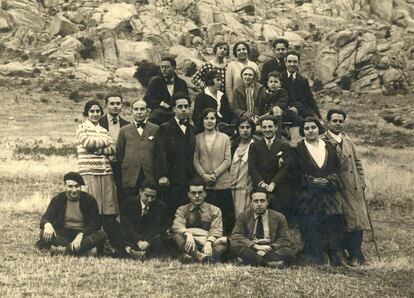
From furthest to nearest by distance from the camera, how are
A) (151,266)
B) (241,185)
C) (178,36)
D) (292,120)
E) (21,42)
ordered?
(178,36) < (21,42) < (292,120) < (241,185) < (151,266)

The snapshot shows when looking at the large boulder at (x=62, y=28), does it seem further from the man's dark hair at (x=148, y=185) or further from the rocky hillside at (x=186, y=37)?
the man's dark hair at (x=148, y=185)

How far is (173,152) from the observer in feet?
25.0

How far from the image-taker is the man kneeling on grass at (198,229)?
7215 mm

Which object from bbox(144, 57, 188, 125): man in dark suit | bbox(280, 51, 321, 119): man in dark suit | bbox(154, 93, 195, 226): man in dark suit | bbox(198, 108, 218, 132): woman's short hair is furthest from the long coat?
bbox(144, 57, 188, 125): man in dark suit

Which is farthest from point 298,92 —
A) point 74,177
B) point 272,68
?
point 74,177

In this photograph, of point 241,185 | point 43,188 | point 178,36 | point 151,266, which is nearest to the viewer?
point 151,266

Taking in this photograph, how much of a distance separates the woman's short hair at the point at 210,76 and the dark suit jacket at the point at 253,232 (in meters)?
2.00

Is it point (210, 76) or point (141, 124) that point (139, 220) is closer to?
point (141, 124)

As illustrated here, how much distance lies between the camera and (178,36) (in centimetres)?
5434

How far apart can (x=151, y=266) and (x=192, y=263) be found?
53 cm

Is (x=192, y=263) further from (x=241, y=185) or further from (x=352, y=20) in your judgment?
(x=352, y=20)

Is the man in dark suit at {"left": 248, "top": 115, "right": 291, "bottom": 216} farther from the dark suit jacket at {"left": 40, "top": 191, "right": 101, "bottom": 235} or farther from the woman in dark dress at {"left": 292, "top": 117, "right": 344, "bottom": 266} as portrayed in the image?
the dark suit jacket at {"left": 40, "top": 191, "right": 101, "bottom": 235}

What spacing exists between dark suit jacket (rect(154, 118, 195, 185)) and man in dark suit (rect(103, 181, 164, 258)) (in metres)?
0.35

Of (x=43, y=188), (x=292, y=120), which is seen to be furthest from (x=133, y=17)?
(x=292, y=120)
